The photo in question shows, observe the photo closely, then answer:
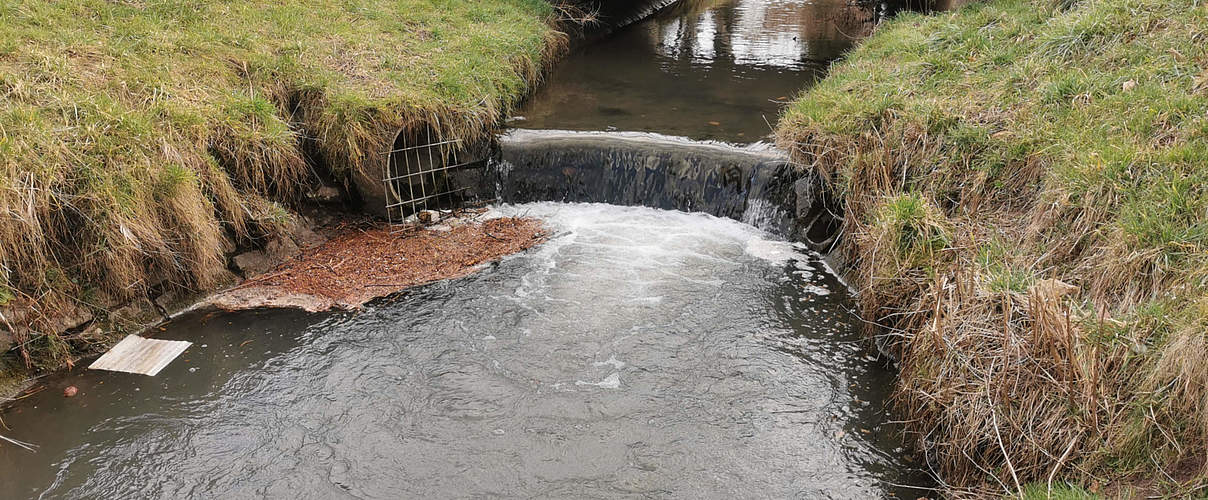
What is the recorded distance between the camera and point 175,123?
20.7 feet

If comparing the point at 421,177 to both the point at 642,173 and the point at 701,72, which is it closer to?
the point at 642,173

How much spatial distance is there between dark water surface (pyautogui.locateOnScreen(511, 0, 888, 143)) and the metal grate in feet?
6.26

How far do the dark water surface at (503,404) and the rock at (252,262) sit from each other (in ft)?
2.12

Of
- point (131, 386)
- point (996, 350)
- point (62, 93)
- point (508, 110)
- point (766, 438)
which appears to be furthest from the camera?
point (508, 110)

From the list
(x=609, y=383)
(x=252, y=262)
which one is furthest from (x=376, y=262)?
(x=609, y=383)

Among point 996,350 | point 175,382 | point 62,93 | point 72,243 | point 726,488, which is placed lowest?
point 726,488

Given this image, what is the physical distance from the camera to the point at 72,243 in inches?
212

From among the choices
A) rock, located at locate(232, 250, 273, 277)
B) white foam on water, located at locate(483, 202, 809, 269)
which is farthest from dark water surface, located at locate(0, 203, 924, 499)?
rock, located at locate(232, 250, 273, 277)

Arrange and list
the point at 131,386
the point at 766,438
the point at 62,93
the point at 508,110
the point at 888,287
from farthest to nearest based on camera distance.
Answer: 1. the point at 508,110
2. the point at 62,93
3. the point at 888,287
4. the point at 131,386
5. the point at 766,438

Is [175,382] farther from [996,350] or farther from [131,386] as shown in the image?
[996,350]

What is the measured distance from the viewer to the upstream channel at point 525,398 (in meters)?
4.37

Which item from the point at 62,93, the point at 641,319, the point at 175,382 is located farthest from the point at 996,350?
the point at 62,93

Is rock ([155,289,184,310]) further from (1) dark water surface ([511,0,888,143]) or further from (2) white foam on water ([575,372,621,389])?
(1) dark water surface ([511,0,888,143])

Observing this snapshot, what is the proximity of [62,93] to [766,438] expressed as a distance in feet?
19.8
